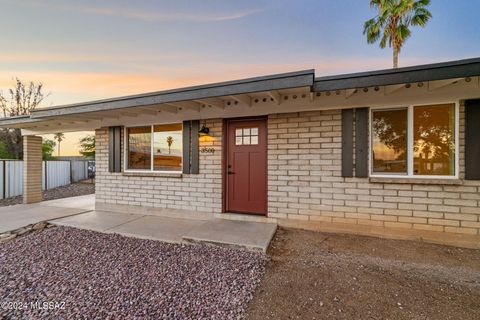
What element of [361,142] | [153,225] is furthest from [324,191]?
[153,225]

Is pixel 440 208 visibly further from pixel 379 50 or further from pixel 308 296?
pixel 379 50

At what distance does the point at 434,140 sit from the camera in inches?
139

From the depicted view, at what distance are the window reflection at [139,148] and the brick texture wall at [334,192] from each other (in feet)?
10.7

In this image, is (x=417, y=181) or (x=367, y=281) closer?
(x=367, y=281)

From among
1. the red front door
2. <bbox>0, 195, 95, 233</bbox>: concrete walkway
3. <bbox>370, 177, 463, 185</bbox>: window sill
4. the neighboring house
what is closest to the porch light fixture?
the neighboring house

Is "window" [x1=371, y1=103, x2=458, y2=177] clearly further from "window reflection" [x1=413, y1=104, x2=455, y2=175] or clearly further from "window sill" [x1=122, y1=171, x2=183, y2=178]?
"window sill" [x1=122, y1=171, x2=183, y2=178]

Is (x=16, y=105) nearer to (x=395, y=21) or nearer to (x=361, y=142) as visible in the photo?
(x=361, y=142)

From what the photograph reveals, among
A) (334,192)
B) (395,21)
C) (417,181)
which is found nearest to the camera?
→ (417,181)

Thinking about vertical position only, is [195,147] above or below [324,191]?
above

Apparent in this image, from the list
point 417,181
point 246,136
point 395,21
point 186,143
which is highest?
point 395,21

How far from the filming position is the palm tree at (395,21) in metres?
8.28

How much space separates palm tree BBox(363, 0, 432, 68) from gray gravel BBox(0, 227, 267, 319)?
10.9 m

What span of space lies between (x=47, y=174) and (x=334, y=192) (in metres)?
13.5

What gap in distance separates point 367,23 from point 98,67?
10.9m
